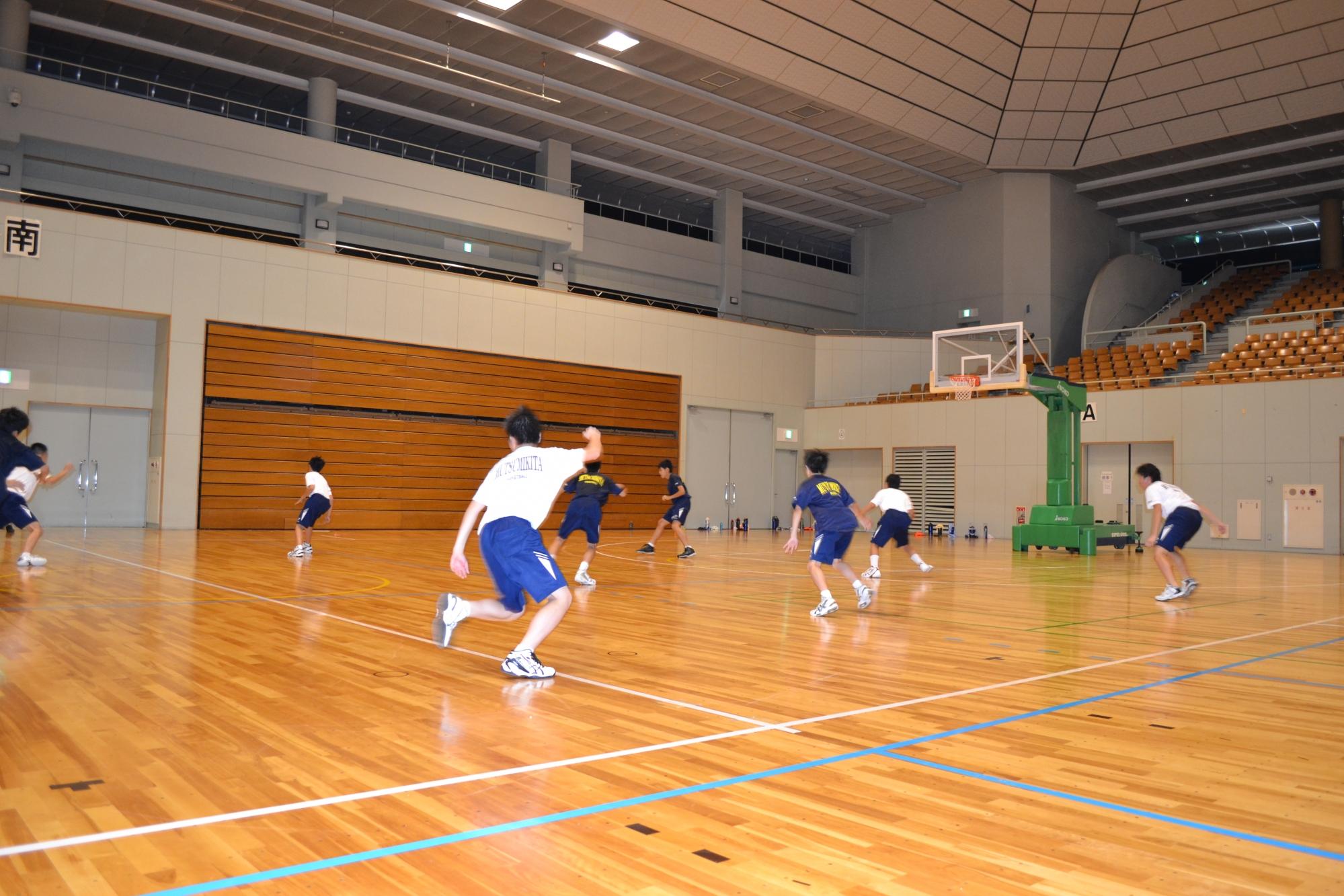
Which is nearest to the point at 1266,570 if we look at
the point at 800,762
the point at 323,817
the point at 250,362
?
the point at 800,762

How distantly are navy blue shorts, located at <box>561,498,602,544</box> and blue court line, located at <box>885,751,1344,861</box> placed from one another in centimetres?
773

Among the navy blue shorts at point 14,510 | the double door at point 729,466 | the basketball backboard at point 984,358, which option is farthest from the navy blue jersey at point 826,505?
the double door at point 729,466

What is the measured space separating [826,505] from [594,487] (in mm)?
3807

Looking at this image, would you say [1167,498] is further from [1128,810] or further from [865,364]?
[865,364]

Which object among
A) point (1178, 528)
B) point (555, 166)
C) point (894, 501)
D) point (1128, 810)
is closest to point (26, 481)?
point (894, 501)

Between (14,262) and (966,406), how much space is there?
76.3 ft

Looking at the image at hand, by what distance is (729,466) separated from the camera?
96.3 ft

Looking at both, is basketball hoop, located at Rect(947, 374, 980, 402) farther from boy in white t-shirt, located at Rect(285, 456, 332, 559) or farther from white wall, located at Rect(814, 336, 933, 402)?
boy in white t-shirt, located at Rect(285, 456, 332, 559)

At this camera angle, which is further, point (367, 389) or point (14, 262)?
point (367, 389)

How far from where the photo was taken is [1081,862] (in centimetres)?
282

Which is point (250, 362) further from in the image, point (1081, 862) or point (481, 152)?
point (1081, 862)

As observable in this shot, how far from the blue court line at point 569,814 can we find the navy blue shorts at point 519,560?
2050 mm

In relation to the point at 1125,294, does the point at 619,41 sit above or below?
above

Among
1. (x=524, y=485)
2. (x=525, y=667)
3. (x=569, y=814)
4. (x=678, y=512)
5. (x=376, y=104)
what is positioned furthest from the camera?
(x=376, y=104)
